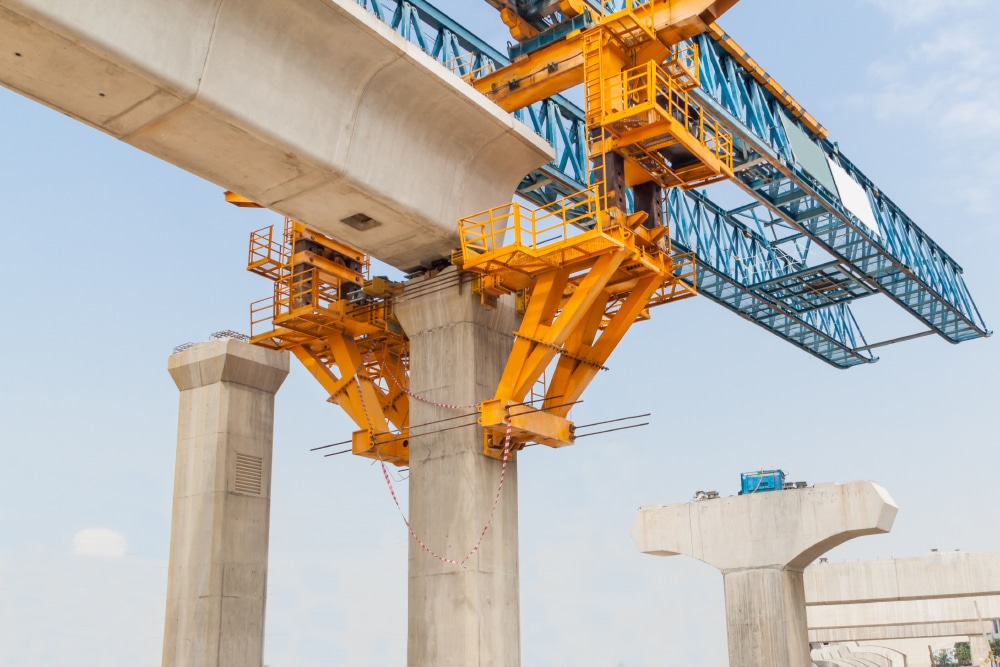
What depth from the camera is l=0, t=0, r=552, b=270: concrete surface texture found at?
44.9 ft

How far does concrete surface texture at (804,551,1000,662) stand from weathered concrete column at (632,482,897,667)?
8561mm

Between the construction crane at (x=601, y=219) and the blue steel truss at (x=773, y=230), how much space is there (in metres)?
0.06

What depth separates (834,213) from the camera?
25.8m

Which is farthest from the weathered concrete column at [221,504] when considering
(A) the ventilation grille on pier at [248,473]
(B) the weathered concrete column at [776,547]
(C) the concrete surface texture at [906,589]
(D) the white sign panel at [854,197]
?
(C) the concrete surface texture at [906,589]

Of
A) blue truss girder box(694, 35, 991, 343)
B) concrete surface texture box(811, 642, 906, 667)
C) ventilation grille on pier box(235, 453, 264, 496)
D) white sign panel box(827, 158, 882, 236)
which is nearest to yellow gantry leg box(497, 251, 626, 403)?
blue truss girder box(694, 35, 991, 343)

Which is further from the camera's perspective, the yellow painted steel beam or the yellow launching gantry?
the yellow painted steel beam

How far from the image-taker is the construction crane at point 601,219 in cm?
1781

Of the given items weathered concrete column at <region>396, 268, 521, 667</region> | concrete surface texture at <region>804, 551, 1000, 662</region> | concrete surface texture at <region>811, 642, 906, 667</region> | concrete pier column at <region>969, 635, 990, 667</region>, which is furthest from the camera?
concrete surface texture at <region>811, 642, 906, 667</region>

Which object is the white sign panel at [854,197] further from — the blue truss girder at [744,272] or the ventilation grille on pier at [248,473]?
the ventilation grille on pier at [248,473]

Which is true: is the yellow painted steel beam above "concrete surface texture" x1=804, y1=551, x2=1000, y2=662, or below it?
above

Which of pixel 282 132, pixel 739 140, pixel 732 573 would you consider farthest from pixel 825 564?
pixel 282 132

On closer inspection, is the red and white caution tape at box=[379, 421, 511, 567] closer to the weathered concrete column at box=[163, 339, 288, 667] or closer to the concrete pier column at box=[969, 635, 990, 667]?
the weathered concrete column at box=[163, 339, 288, 667]

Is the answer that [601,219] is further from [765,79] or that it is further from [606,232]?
[765,79]

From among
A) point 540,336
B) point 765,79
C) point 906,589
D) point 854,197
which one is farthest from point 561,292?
point 906,589
